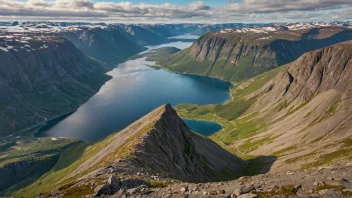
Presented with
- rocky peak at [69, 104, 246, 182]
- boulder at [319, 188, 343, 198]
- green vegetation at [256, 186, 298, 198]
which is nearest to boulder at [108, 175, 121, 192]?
rocky peak at [69, 104, 246, 182]

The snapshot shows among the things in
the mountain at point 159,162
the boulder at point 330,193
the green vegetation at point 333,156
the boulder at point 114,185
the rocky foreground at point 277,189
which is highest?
the boulder at point 330,193

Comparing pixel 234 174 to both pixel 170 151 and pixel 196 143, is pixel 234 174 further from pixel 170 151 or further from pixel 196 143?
pixel 170 151

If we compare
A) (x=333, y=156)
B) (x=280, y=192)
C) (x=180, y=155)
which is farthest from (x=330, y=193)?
(x=333, y=156)

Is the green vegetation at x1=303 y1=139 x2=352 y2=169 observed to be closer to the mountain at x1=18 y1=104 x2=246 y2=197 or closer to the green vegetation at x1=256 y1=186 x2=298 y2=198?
the mountain at x1=18 y1=104 x2=246 y2=197

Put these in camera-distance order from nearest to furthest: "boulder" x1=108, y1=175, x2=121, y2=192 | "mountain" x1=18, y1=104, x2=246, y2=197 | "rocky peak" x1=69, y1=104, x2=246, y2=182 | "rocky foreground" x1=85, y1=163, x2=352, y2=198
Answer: "rocky foreground" x1=85, y1=163, x2=352, y2=198 < "boulder" x1=108, y1=175, x2=121, y2=192 < "mountain" x1=18, y1=104, x2=246, y2=197 < "rocky peak" x1=69, y1=104, x2=246, y2=182

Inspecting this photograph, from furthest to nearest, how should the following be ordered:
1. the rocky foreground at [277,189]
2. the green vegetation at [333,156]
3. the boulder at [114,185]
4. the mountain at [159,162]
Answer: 1. the green vegetation at [333,156]
2. the mountain at [159,162]
3. the boulder at [114,185]
4. the rocky foreground at [277,189]

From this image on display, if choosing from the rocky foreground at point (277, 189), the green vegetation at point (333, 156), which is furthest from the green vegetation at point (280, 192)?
the green vegetation at point (333, 156)

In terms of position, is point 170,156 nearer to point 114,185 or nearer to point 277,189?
point 114,185

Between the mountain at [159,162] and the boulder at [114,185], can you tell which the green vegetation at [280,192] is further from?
the mountain at [159,162]
